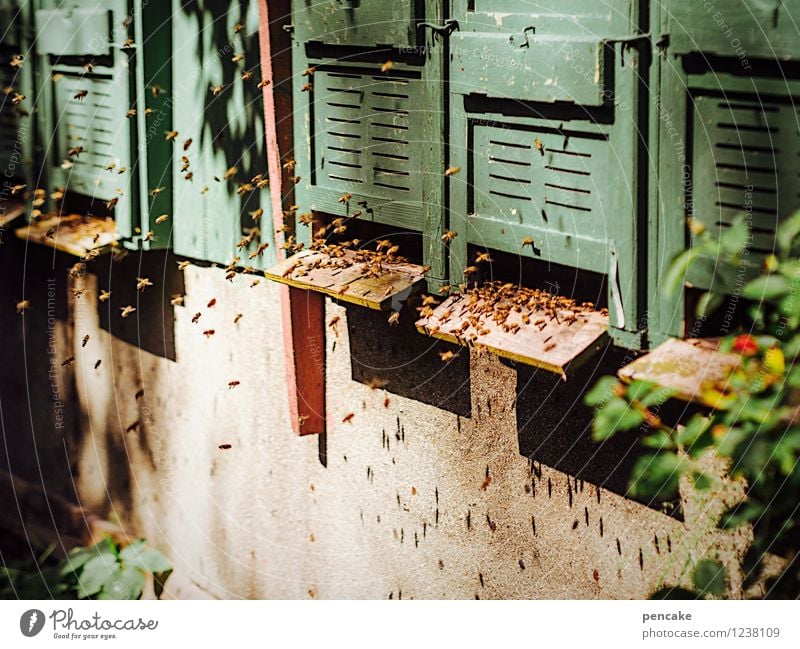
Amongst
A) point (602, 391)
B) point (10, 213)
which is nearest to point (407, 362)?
point (602, 391)

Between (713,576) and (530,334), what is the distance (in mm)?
1204

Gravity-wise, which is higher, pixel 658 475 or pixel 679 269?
pixel 679 269

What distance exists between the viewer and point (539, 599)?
4.92m

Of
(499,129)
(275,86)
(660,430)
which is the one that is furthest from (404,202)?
(660,430)

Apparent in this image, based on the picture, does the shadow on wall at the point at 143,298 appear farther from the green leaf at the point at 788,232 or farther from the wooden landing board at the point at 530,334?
the green leaf at the point at 788,232

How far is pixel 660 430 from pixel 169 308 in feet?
11.0

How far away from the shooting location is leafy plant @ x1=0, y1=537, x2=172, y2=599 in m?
5.58

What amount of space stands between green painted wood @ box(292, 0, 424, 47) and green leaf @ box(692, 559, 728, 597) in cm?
233

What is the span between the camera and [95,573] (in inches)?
224

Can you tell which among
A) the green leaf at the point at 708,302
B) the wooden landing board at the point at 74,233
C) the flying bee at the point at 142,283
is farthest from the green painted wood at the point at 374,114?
the wooden landing board at the point at 74,233

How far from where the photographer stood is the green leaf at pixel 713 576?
4.31 m

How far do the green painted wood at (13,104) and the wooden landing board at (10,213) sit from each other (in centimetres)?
2

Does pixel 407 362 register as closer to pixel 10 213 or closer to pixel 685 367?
pixel 685 367
